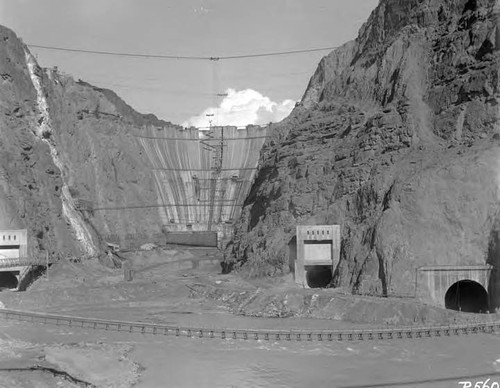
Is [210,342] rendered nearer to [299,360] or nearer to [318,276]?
[299,360]

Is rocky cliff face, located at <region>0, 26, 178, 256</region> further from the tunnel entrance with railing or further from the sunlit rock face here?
the tunnel entrance with railing

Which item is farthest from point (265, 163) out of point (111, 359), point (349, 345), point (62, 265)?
point (111, 359)

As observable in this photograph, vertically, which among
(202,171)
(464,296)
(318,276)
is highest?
(202,171)

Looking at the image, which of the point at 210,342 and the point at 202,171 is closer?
the point at 210,342

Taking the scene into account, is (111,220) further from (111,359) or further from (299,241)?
(111,359)

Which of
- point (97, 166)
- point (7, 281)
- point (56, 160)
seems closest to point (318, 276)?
point (7, 281)

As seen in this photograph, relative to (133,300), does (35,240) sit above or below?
above
